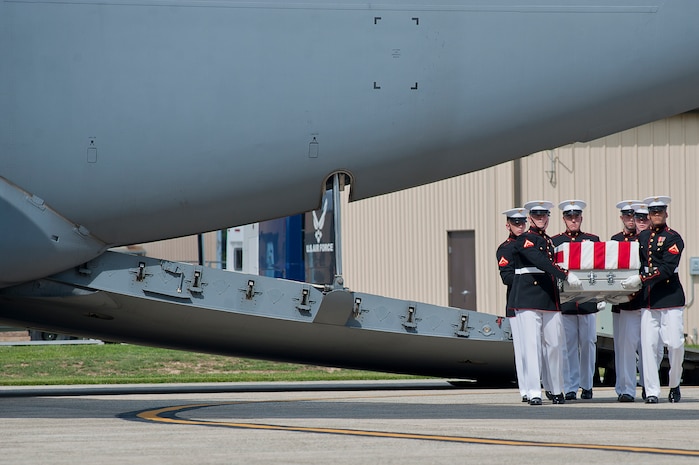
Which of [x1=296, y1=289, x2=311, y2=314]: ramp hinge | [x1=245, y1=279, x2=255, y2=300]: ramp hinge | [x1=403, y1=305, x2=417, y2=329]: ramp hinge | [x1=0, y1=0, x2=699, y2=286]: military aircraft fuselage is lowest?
[x1=403, y1=305, x2=417, y2=329]: ramp hinge

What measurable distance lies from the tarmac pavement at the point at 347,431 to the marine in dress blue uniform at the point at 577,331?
0.48 metres

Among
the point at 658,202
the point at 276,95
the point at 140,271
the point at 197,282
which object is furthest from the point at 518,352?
the point at 276,95

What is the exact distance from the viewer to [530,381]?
432 inches

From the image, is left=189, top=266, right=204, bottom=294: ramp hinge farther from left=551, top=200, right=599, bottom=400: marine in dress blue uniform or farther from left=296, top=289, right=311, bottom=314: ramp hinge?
left=551, top=200, right=599, bottom=400: marine in dress blue uniform

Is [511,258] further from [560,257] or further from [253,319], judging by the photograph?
[253,319]

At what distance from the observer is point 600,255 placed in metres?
10.8

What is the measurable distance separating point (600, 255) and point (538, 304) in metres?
0.81

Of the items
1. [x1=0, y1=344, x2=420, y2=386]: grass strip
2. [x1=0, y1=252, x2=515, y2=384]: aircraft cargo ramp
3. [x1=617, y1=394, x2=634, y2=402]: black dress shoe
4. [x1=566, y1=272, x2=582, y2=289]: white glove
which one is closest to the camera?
[x1=0, y1=252, x2=515, y2=384]: aircraft cargo ramp

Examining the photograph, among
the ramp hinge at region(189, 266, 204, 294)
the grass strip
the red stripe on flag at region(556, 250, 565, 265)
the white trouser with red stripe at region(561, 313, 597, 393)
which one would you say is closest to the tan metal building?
the grass strip

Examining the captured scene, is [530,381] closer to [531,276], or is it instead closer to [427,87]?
[531,276]

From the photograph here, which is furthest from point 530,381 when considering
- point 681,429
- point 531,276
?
point 681,429

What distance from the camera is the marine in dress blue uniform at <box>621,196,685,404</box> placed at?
11.4m

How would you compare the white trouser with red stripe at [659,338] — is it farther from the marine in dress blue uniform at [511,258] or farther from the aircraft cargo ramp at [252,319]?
the aircraft cargo ramp at [252,319]

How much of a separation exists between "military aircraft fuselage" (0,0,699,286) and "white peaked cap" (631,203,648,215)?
3240mm
